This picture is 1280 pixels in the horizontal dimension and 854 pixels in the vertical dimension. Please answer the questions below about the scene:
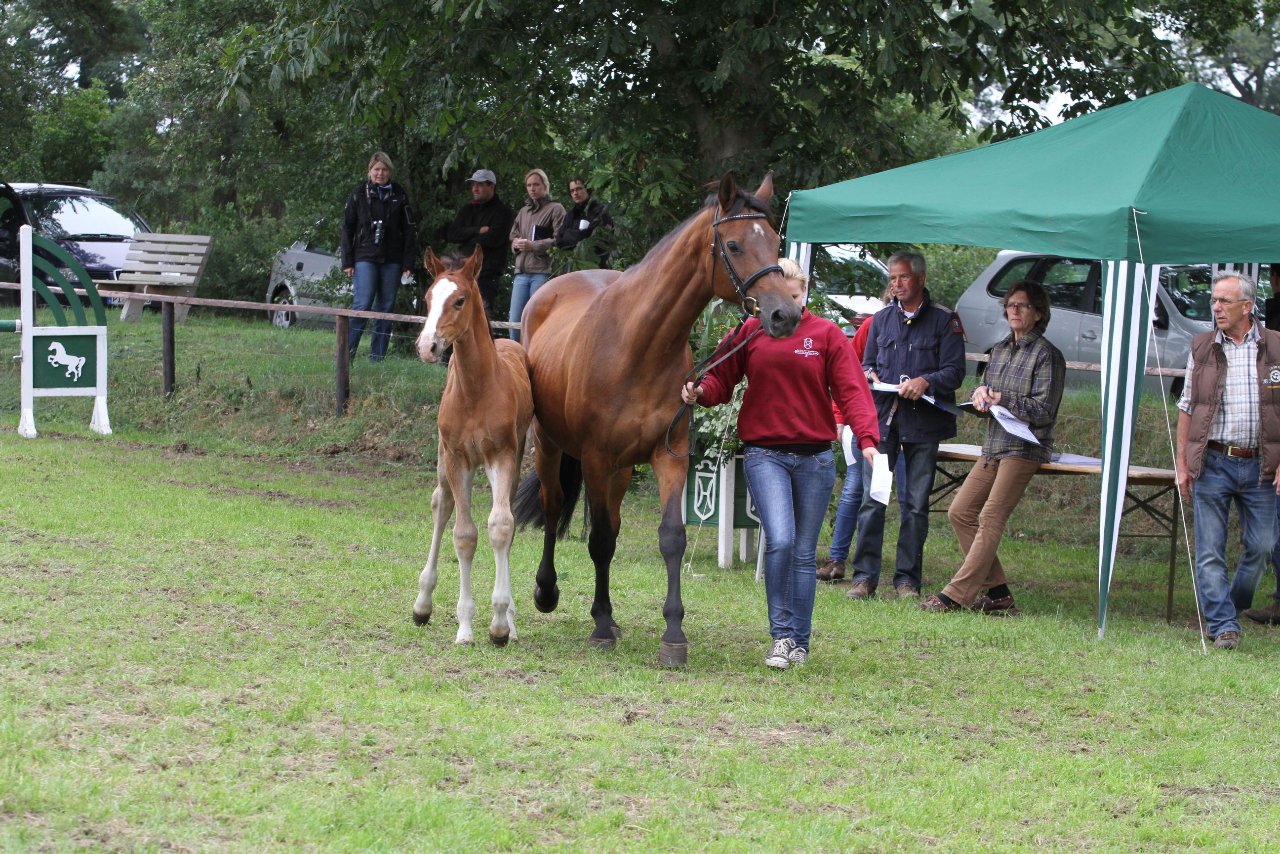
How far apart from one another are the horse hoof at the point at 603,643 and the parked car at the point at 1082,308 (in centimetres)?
726

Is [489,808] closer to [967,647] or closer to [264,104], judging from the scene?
[967,647]

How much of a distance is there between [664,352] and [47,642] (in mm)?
3077

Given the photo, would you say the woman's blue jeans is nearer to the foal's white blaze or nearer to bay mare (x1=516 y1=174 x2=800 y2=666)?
bay mare (x1=516 y1=174 x2=800 y2=666)

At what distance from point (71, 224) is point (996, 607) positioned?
1744 centimetres

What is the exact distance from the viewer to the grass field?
449cm

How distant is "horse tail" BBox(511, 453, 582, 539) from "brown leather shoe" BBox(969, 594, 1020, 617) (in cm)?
256

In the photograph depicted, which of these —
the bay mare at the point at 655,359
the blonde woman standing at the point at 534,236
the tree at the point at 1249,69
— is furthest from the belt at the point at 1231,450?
the tree at the point at 1249,69

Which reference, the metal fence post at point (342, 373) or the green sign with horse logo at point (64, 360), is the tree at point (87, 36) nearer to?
the green sign with horse logo at point (64, 360)

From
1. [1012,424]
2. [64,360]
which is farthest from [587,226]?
[1012,424]

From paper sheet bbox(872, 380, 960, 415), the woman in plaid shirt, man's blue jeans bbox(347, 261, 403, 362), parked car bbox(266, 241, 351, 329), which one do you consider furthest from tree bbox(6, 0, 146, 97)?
the woman in plaid shirt

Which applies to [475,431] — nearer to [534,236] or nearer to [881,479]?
[881,479]

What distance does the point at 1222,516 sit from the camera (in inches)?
318

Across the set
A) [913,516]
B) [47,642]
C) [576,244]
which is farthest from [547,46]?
[47,642]

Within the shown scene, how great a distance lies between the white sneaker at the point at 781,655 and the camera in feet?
22.4
